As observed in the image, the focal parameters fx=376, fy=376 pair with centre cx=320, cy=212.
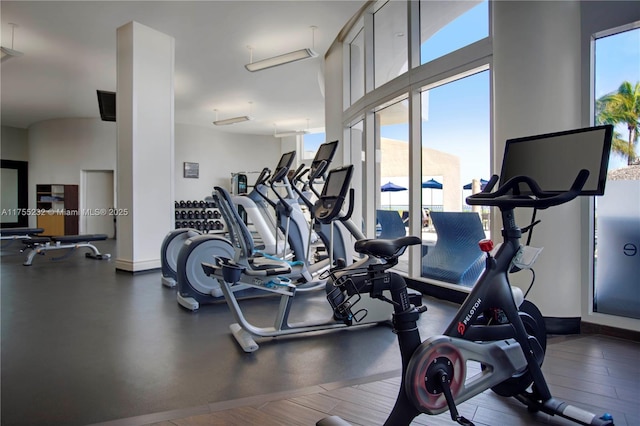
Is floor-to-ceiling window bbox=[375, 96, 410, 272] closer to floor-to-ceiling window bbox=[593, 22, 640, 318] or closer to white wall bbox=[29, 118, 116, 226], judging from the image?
floor-to-ceiling window bbox=[593, 22, 640, 318]

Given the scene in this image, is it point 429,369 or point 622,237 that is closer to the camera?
point 429,369

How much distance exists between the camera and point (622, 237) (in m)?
3.00

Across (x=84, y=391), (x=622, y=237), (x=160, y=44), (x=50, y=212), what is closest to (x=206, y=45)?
(x=160, y=44)

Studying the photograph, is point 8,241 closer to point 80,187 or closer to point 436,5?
point 80,187

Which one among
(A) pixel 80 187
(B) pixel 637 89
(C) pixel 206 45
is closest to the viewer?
(B) pixel 637 89

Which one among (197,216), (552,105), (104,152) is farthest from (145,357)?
(104,152)

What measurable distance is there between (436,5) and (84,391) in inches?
203

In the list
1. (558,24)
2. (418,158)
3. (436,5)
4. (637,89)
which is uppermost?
(436,5)

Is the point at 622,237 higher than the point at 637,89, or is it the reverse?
the point at 637,89

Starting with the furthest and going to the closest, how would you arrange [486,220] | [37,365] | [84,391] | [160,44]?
[160,44] → [486,220] → [37,365] → [84,391]

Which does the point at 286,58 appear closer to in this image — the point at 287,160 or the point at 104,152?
the point at 287,160

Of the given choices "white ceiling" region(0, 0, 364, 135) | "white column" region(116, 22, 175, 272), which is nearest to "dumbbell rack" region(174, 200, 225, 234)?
"white ceiling" region(0, 0, 364, 135)

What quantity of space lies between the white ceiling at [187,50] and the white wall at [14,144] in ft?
6.00

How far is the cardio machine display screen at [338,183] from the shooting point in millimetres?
3074
